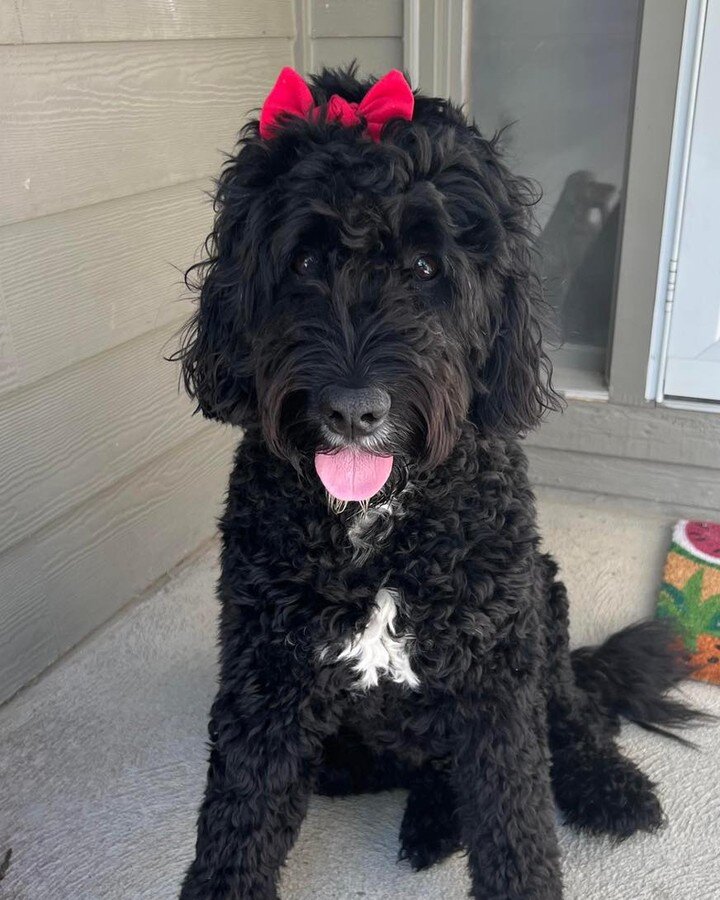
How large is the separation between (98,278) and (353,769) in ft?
4.82

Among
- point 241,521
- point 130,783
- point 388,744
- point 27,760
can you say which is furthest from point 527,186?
point 27,760

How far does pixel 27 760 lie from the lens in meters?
2.34

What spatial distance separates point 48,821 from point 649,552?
2002 millimetres

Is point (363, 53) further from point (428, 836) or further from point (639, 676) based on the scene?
point (428, 836)

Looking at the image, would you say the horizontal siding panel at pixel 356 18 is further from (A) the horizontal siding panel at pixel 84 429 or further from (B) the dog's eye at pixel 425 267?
(B) the dog's eye at pixel 425 267

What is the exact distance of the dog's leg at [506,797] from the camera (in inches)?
68.3

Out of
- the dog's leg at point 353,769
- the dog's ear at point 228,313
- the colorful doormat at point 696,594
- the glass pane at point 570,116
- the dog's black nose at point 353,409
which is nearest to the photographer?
the dog's black nose at point 353,409

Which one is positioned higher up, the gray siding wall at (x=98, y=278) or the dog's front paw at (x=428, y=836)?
the gray siding wall at (x=98, y=278)

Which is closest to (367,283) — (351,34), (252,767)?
(252,767)

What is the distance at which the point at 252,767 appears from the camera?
174 centimetres

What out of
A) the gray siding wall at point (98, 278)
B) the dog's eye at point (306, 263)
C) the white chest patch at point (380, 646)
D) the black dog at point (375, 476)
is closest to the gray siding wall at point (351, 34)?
the gray siding wall at point (98, 278)

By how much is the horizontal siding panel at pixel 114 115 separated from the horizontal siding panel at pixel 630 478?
1591mm

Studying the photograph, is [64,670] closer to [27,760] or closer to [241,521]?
[27,760]

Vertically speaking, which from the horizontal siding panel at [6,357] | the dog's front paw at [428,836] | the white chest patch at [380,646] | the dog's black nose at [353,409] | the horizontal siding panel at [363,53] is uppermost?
the horizontal siding panel at [363,53]
